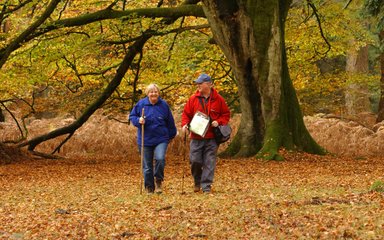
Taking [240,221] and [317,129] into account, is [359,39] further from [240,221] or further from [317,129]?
[240,221]

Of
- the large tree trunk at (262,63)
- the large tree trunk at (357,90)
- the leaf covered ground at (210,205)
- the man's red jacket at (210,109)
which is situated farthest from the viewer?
the large tree trunk at (357,90)

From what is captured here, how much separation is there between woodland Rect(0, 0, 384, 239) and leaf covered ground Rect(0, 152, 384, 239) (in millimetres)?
22

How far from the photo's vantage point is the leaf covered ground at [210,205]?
640 cm

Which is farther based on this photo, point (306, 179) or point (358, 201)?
point (306, 179)

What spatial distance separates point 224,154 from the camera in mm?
16969

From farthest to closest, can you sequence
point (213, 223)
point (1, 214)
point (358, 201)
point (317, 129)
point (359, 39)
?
point (359, 39) → point (317, 129) → point (1, 214) → point (358, 201) → point (213, 223)

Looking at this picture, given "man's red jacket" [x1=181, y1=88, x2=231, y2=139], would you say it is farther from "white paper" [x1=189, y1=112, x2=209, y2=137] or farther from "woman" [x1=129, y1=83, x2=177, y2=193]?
"woman" [x1=129, y1=83, x2=177, y2=193]

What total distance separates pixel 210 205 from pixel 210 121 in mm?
1760

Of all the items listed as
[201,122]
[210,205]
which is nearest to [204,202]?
[210,205]

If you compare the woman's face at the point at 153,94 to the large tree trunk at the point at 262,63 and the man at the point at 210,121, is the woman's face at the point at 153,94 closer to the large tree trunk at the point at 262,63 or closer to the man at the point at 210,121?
the man at the point at 210,121

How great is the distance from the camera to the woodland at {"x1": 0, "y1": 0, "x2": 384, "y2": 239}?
23.2 ft

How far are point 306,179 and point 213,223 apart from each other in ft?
15.8

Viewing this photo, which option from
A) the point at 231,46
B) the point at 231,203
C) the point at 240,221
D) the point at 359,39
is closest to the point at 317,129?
the point at 359,39

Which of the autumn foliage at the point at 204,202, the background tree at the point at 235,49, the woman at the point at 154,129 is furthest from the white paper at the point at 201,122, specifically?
the background tree at the point at 235,49
